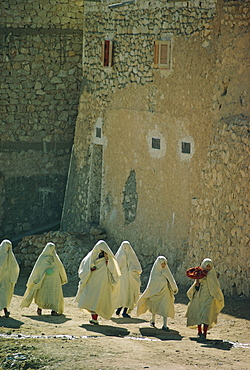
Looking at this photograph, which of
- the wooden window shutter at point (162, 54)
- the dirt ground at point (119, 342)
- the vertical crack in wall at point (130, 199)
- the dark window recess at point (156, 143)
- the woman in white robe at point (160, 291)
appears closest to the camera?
the dirt ground at point (119, 342)

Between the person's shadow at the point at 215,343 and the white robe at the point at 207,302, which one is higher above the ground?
the white robe at the point at 207,302

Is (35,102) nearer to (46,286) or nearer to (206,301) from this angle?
(46,286)

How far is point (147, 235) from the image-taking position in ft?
53.6

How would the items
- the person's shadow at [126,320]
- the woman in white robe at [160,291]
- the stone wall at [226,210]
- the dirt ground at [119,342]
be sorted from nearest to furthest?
the dirt ground at [119,342] < the woman in white robe at [160,291] < the person's shadow at [126,320] < the stone wall at [226,210]

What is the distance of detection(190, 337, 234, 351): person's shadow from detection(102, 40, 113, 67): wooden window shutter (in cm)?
710

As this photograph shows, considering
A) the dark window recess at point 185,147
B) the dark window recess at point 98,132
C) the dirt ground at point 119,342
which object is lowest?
the dirt ground at point 119,342

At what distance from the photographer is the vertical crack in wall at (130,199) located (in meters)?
16.8

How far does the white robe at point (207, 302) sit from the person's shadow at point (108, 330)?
92 cm

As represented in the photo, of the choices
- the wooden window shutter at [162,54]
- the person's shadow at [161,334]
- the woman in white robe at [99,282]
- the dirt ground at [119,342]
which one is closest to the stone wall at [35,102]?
the wooden window shutter at [162,54]

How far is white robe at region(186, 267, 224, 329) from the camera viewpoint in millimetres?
12062

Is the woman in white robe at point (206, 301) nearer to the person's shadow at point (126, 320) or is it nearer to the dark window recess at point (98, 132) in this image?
the person's shadow at point (126, 320)

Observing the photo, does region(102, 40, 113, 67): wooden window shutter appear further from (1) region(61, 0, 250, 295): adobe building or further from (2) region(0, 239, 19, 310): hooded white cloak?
(2) region(0, 239, 19, 310): hooded white cloak

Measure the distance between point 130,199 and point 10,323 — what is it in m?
5.25

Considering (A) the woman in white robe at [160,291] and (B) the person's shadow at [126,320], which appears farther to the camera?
(B) the person's shadow at [126,320]
